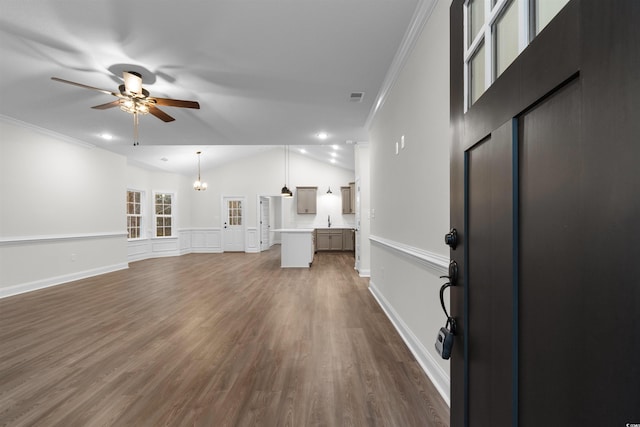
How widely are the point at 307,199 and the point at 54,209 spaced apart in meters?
6.68

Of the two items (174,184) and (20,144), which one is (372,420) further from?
(174,184)

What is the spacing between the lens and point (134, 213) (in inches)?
328

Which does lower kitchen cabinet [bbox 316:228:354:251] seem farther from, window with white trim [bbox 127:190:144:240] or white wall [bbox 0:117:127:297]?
white wall [bbox 0:117:127:297]

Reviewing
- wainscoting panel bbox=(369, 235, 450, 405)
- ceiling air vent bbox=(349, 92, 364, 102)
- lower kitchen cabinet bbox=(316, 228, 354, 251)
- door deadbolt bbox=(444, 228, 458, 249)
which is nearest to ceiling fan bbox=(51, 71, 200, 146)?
ceiling air vent bbox=(349, 92, 364, 102)

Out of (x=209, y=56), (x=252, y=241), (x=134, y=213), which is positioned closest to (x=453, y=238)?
(x=209, y=56)

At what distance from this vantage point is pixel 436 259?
1.87m

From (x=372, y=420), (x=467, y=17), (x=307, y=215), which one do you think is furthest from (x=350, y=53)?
(x=307, y=215)

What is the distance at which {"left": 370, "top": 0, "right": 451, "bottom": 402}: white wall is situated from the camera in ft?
6.10

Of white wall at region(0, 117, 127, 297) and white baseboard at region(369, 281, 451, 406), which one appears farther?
white wall at region(0, 117, 127, 297)

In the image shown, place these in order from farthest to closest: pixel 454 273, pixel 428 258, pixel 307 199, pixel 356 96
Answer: pixel 307 199 < pixel 356 96 < pixel 428 258 < pixel 454 273

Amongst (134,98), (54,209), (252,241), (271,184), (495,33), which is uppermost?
(134,98)

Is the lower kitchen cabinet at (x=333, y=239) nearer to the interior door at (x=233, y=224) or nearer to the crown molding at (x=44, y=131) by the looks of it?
the interior door at (x=233, y=224)

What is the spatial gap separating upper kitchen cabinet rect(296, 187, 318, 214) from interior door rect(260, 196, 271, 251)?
1.46 meters

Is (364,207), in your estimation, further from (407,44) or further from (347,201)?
(347,201)
